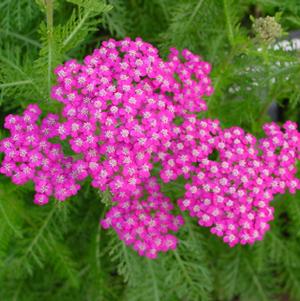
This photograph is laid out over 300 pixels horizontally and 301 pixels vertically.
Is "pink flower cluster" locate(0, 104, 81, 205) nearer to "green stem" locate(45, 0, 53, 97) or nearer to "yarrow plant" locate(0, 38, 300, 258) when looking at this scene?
"yarrow plant" locate(0, 38, 300, 258)

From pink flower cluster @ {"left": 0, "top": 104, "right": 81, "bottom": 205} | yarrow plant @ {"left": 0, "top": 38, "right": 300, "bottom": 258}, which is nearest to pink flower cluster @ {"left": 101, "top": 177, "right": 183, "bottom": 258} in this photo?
yarrow plant @ {"left": 0, "top": 38, "right": 300, "bottom": 258}

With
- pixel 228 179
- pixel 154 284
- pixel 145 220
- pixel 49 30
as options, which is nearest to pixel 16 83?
pixel 49 30

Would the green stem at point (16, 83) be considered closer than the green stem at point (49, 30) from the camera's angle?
No

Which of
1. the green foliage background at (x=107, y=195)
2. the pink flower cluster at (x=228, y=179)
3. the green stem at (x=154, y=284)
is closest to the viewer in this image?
the pink flower cluster at (x=228, y=179)

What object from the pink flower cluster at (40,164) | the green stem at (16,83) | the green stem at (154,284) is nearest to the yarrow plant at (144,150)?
the pink flower cluster at (40,164)

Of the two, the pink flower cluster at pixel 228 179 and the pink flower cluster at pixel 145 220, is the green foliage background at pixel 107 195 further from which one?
the pink flower cluster at pixel 228 179
